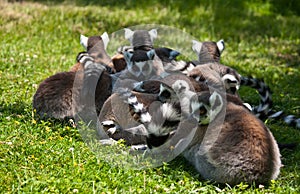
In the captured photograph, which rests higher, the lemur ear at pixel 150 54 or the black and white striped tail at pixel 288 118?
the lemur ear at pixel 150 54

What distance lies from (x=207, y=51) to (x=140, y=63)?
1.20 m

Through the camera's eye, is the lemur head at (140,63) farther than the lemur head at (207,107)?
Yes

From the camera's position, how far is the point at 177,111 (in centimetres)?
500

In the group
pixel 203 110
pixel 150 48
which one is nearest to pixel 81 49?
pixel 150 48

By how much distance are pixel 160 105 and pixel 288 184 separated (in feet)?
4.63

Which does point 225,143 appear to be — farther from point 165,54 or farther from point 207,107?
point 165,54

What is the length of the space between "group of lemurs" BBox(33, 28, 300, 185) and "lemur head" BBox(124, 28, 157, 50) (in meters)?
0.44

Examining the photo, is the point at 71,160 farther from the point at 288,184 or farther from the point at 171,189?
the point at 288,184

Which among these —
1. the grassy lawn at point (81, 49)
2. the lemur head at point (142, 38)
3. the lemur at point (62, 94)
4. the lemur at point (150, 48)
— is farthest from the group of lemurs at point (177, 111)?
the lemur head at point (142, 38)

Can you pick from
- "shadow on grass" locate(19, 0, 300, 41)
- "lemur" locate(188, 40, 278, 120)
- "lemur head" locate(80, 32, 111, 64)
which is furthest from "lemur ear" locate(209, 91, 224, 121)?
"shadow on grass" locate(19, 0, 300, 41)

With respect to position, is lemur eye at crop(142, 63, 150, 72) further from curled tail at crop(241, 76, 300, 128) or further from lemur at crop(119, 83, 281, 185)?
lemur at crop(119, 83, 281, 185)

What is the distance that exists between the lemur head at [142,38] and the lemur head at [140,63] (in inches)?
18.4

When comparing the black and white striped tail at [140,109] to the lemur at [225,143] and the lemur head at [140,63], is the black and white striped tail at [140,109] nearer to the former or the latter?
the lemur at [225,143]

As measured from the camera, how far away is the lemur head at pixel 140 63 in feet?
22.5
